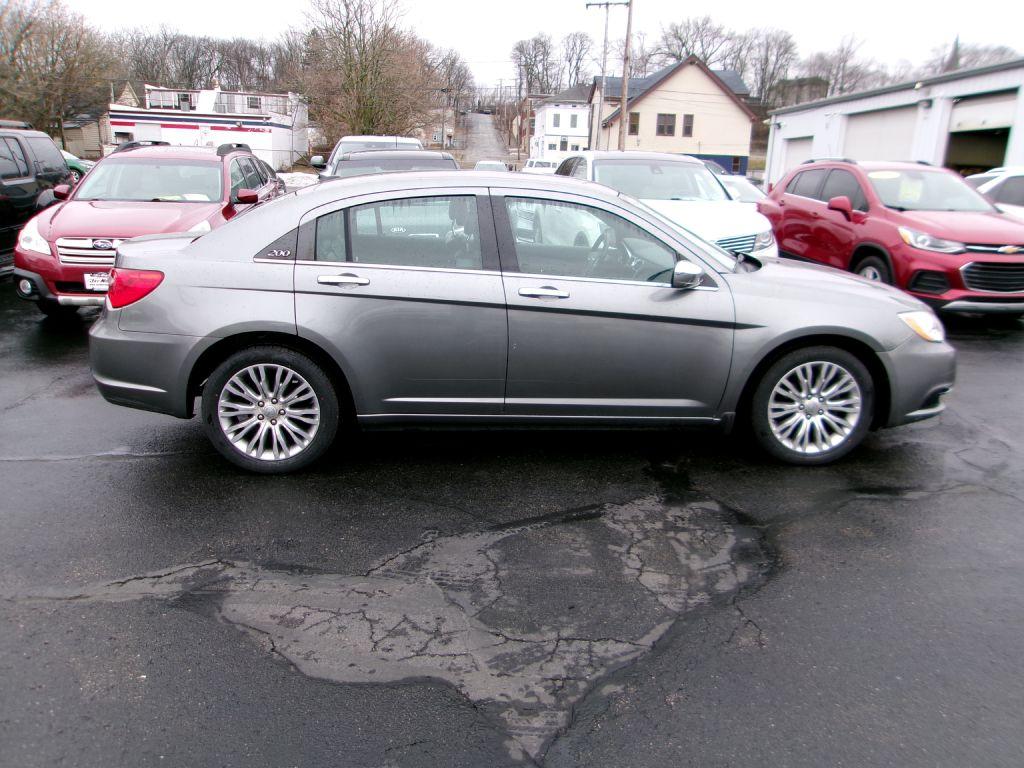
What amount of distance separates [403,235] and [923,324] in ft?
10.4

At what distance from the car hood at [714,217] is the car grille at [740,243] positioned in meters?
0.04

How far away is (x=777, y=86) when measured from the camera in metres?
82.8

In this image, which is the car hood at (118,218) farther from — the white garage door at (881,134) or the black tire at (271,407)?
the white garage door at (881,134)

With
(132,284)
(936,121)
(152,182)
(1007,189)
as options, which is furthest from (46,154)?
(936,121)

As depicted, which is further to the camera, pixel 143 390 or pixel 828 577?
pixel 143 390

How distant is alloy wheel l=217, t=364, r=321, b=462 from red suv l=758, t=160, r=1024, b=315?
677 centimetres

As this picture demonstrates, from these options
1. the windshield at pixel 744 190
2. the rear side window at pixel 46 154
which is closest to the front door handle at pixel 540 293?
the rear side window at pixel 46 154

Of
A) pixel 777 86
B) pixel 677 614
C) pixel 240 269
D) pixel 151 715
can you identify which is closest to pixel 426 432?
pixel 240 269

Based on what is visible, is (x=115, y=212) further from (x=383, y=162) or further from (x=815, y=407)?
(x=815, y=407)

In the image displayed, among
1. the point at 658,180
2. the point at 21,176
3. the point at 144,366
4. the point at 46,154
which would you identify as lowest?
the point at 144,366

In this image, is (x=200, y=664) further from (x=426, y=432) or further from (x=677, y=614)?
(x=426, y=432)

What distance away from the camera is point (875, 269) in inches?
352

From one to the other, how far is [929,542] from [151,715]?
11.4 feet

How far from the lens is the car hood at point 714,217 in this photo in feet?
27.4
